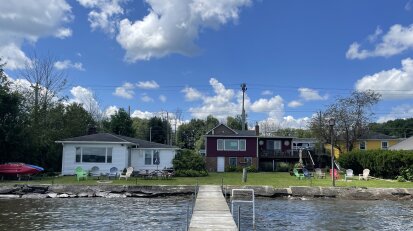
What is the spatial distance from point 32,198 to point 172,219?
11.2 meters

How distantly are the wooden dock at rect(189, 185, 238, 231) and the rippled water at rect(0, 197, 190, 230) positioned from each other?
37.3 inches

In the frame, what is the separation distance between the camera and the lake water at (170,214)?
15.8 meters

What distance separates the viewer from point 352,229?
50.6 feet

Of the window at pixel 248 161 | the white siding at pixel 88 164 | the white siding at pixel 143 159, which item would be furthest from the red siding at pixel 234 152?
the white siding at pixel 88 164

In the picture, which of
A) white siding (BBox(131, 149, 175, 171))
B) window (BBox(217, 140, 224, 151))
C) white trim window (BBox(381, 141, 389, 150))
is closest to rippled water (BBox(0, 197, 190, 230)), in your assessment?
white siding (BBox(131, 149, 175, 171))

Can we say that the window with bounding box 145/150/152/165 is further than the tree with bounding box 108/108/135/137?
No

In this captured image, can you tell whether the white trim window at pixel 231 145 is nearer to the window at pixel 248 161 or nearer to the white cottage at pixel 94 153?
the window at pixel 248 161

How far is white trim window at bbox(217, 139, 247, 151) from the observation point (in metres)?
48.5

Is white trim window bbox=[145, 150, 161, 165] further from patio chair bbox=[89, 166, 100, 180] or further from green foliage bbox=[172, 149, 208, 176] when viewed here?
patio chair bbox=[89, 166, 100, 180]

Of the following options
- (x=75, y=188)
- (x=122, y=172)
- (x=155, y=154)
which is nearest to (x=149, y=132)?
(x=155, y=154)

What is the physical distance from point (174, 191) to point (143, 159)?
13.3m

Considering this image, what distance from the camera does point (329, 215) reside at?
18734 mm

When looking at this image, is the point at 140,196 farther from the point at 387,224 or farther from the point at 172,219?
the point at 387,224

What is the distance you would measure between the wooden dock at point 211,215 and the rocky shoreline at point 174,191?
5.68 metres
